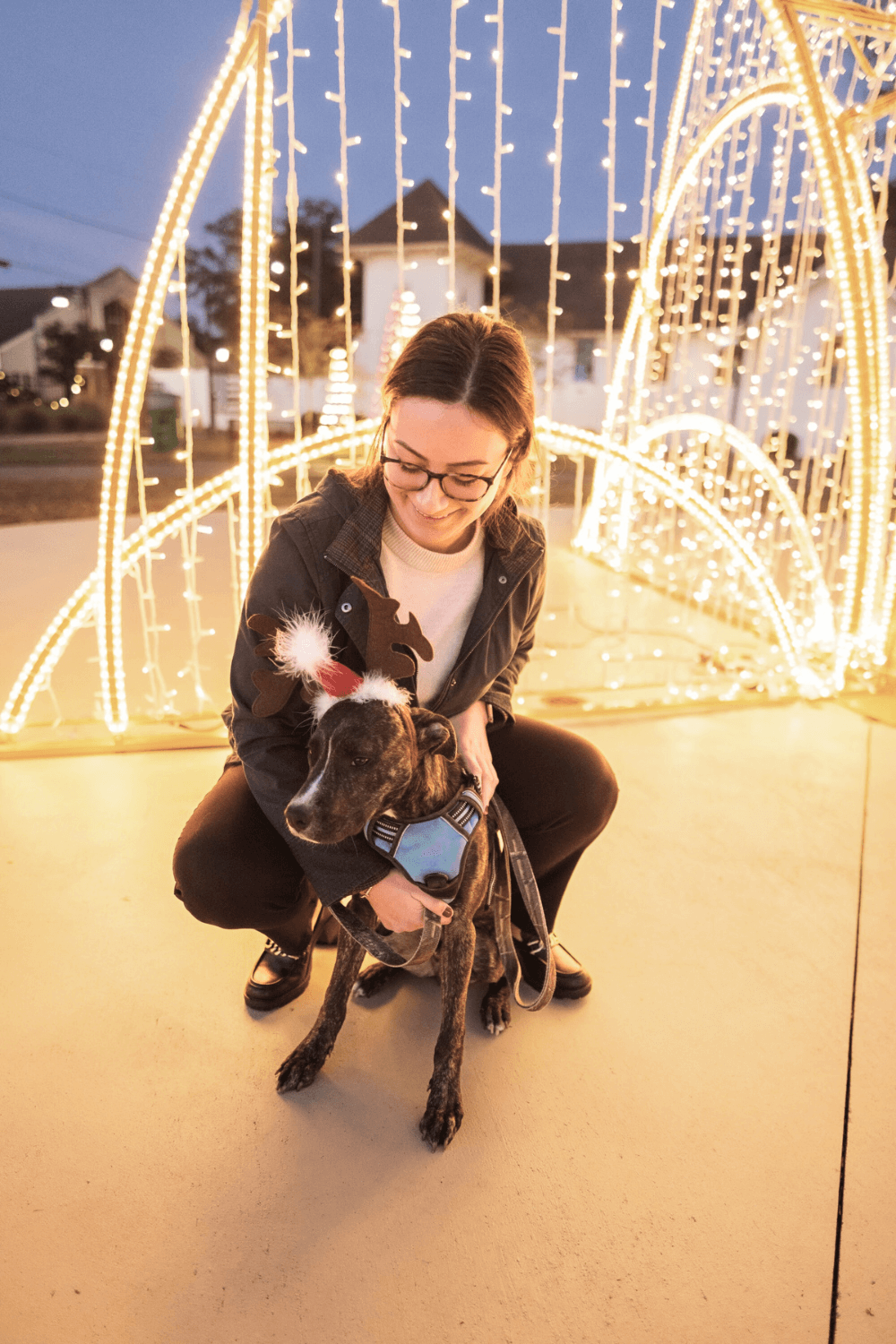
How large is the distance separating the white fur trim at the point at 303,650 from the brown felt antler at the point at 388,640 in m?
0.08

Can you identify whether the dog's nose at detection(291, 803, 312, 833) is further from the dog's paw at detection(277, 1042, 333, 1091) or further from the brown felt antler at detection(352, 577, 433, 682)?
the dog's paw at detection(277, 1042, 333, 1091)

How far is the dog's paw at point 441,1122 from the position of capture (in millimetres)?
1408

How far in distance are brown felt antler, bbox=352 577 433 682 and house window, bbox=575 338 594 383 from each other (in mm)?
18436

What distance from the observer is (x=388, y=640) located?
4.24 ft

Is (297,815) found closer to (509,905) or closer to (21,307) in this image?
(509,905)

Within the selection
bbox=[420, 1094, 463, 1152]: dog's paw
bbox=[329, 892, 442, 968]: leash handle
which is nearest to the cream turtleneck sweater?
bbox=[329, 892, 442, 968]: leash handle

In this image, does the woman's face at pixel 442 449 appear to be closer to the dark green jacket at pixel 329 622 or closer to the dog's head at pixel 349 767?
the dark green jacket at pixel 329 622

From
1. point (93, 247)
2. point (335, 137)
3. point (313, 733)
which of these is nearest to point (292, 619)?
point (313, 733)

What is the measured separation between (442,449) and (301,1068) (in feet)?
3.92

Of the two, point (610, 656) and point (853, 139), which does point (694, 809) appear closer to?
point (610, 656)

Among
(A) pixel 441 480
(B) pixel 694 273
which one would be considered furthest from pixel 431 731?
(B) pixel 694 273

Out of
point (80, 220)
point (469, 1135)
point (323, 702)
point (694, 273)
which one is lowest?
point (469, 1135)

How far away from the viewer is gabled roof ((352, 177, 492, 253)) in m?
17.2

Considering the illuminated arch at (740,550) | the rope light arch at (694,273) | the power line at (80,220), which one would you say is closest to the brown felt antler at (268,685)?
the rope light arch at (694,273)
